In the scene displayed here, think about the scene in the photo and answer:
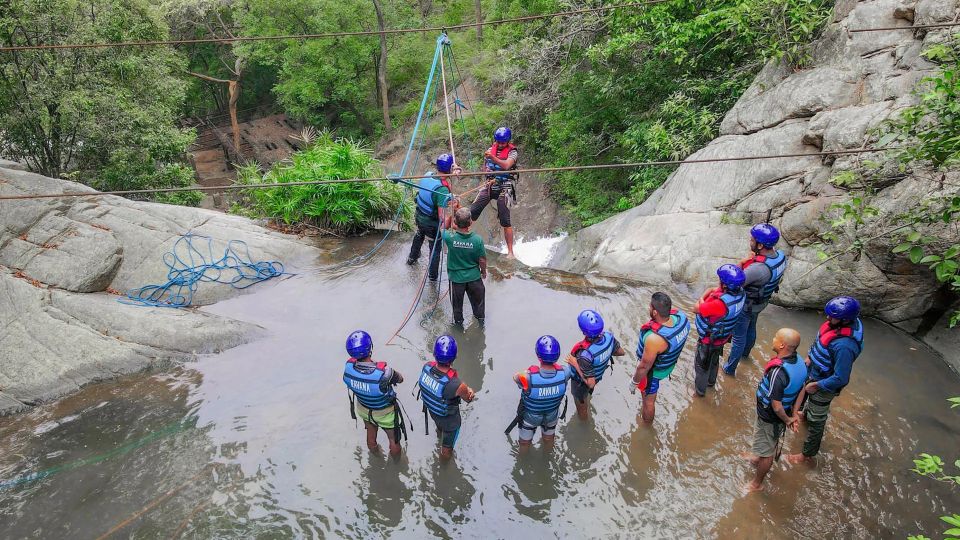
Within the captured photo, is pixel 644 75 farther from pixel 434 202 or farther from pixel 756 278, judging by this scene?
pixel 756 278

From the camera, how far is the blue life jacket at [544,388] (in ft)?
16.2

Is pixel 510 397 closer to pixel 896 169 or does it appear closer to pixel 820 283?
pixel 820 283

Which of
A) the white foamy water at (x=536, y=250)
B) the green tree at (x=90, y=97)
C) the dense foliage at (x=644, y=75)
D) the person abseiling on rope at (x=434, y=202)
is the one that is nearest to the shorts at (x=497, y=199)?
the person abseiling on rope at (x=434, y=202)

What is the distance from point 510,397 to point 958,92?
530 cm

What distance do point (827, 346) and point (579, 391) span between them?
221 cm

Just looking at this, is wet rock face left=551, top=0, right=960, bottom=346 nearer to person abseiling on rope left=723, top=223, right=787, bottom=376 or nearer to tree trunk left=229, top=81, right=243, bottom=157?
person abseiling on rope left=723, top=223, right=787, bottom=376

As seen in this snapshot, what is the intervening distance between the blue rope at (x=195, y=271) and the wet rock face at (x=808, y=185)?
5.56m

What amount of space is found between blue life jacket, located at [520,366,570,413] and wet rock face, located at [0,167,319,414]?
4.31m

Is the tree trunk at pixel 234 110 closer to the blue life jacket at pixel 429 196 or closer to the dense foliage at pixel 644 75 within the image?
the dense foliage at pixel 644 75

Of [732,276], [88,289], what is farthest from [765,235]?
[88,289]

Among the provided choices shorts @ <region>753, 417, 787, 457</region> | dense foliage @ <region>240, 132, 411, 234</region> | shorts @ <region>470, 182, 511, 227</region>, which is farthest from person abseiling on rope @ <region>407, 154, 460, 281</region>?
shorts @ <region>753, 417, 787, 457</region>

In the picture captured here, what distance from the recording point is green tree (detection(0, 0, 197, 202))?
37.5 ft

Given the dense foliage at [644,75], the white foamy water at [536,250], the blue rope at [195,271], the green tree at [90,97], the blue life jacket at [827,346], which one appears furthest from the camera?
the white foamy water at [536,250]

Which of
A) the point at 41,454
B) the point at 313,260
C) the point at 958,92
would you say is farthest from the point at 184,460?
the point at 958,92
